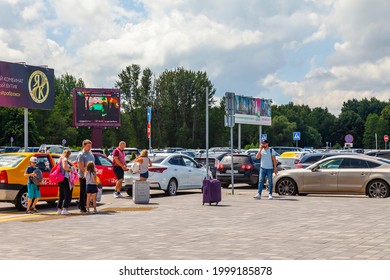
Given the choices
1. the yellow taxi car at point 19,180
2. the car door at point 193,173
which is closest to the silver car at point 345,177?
the car door at point 193,173

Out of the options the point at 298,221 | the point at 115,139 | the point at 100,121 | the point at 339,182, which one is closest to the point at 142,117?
the point at 115,139

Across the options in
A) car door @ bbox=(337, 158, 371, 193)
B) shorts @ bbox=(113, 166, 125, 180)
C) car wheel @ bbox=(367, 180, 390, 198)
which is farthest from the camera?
shorts @ bbox=(113, 166, 125, 180)

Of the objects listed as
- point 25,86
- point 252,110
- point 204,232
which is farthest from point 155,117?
point 204,232

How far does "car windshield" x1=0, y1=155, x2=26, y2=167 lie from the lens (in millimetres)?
18219

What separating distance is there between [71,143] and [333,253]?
10430 centimetres

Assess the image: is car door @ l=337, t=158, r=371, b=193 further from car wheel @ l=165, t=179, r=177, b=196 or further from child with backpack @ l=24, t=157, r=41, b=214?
child with backpack @ l=24, t=157, r=41, b=214

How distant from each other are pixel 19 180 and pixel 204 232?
23.6 ft

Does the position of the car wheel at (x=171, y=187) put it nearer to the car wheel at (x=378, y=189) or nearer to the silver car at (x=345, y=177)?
the silver car at (x=345, y=177)

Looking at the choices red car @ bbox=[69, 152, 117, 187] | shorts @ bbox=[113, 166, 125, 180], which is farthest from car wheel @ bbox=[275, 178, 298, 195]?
red car @ bbox=[69, 152, 117, 187]

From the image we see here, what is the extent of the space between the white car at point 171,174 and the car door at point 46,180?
4467mm

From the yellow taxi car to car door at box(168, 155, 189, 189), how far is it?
5843mm

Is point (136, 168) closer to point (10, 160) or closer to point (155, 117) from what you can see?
point (10, 160)

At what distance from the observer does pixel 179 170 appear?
24344 mm
